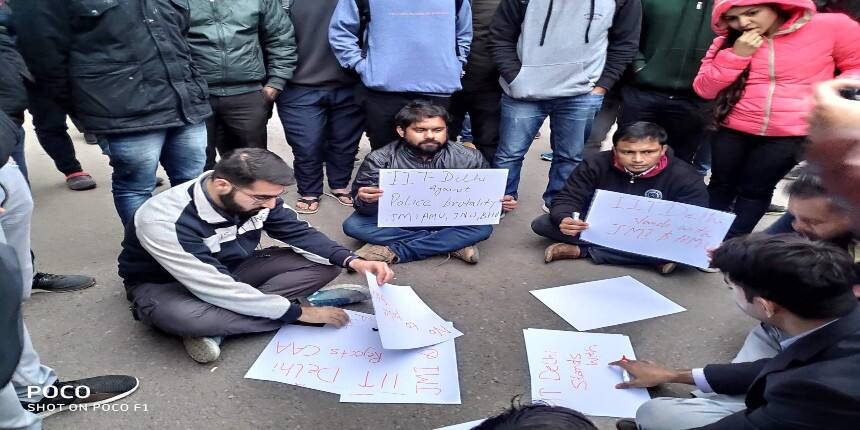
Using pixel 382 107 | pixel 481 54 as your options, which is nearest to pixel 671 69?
pixel 481 54

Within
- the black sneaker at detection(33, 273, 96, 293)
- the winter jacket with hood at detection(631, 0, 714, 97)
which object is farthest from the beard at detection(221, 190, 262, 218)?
the winter jacket with hood at detection(631, 0, 714, 97)

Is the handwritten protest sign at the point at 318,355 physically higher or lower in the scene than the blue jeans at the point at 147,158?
lower

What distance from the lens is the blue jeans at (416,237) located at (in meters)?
2.82

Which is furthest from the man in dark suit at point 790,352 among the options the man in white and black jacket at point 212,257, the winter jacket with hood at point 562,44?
the winter jacket with hood at point 562,44

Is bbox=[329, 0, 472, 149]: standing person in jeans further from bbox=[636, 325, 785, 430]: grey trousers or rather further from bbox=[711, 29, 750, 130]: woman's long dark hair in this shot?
bbox=[636, 325, 785, 430]: grey trousers

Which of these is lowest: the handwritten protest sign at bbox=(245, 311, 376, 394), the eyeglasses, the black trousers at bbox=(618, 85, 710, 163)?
the handwritten protest sign at bbox=(245, 311, 376, 394)

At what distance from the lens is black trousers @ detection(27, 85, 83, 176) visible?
3.35 meters

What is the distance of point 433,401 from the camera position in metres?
1.84

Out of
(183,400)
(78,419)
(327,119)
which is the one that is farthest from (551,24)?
(78,419)

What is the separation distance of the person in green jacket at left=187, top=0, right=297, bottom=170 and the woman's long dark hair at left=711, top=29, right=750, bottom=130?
223 centimetres

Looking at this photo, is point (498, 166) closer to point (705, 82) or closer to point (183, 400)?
point (705, 82)

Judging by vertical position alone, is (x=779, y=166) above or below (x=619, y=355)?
above

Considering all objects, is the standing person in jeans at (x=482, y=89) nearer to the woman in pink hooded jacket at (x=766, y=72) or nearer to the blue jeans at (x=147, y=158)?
the woman in pink hooded jacket at (x=766, y=72)

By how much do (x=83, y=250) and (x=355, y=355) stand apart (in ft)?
5.95
